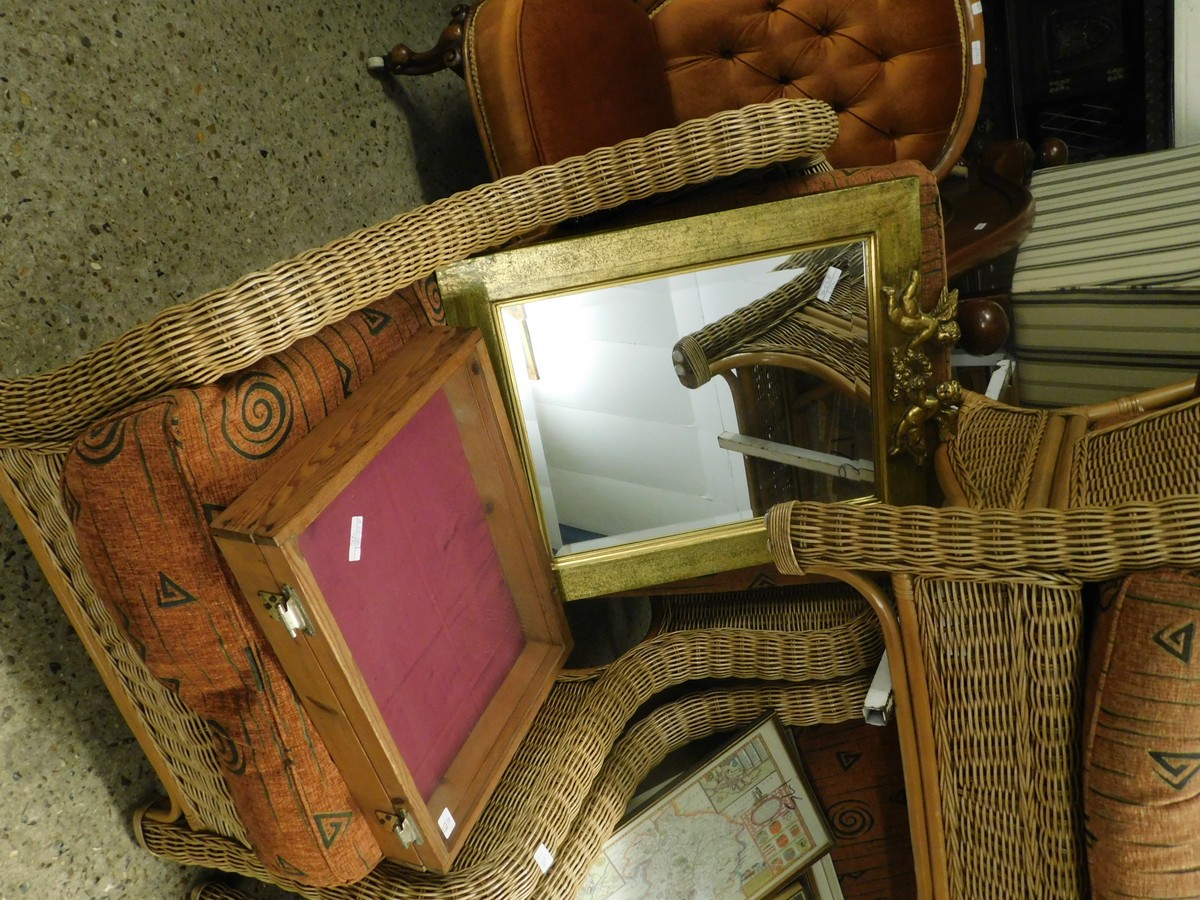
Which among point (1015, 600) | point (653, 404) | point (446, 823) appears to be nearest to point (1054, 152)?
point (653, 404)

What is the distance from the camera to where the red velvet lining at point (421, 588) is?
2.60ft

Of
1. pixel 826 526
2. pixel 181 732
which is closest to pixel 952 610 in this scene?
pixel 826 526

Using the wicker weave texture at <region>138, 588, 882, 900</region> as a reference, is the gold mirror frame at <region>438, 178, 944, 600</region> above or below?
above

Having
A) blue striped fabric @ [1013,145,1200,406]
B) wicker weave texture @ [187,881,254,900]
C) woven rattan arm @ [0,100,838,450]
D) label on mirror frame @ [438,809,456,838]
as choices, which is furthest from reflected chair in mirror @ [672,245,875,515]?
wicker weave texture @ [187,881,254,900]

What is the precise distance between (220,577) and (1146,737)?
0.76 meters

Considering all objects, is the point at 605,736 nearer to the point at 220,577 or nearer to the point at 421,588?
the point at 421,588

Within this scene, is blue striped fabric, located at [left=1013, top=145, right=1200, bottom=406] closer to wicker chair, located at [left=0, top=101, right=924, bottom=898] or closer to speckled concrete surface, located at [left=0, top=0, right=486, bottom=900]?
wicker chair, located at [left=0, top=101, right=924, bottom=898]

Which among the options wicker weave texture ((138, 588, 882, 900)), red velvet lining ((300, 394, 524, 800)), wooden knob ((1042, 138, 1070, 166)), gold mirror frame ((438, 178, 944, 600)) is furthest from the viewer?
wooden knob ((1042, 138, 1070, 166))

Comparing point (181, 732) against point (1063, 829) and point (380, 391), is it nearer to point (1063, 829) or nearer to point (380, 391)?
point (380, 391)

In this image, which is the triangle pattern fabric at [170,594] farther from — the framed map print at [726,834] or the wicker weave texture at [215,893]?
the framed map print at [726,834]

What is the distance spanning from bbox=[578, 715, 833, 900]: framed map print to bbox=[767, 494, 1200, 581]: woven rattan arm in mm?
487

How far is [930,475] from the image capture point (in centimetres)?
123

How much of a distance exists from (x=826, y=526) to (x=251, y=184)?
99 cm

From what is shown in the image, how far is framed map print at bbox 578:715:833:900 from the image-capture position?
117cm
